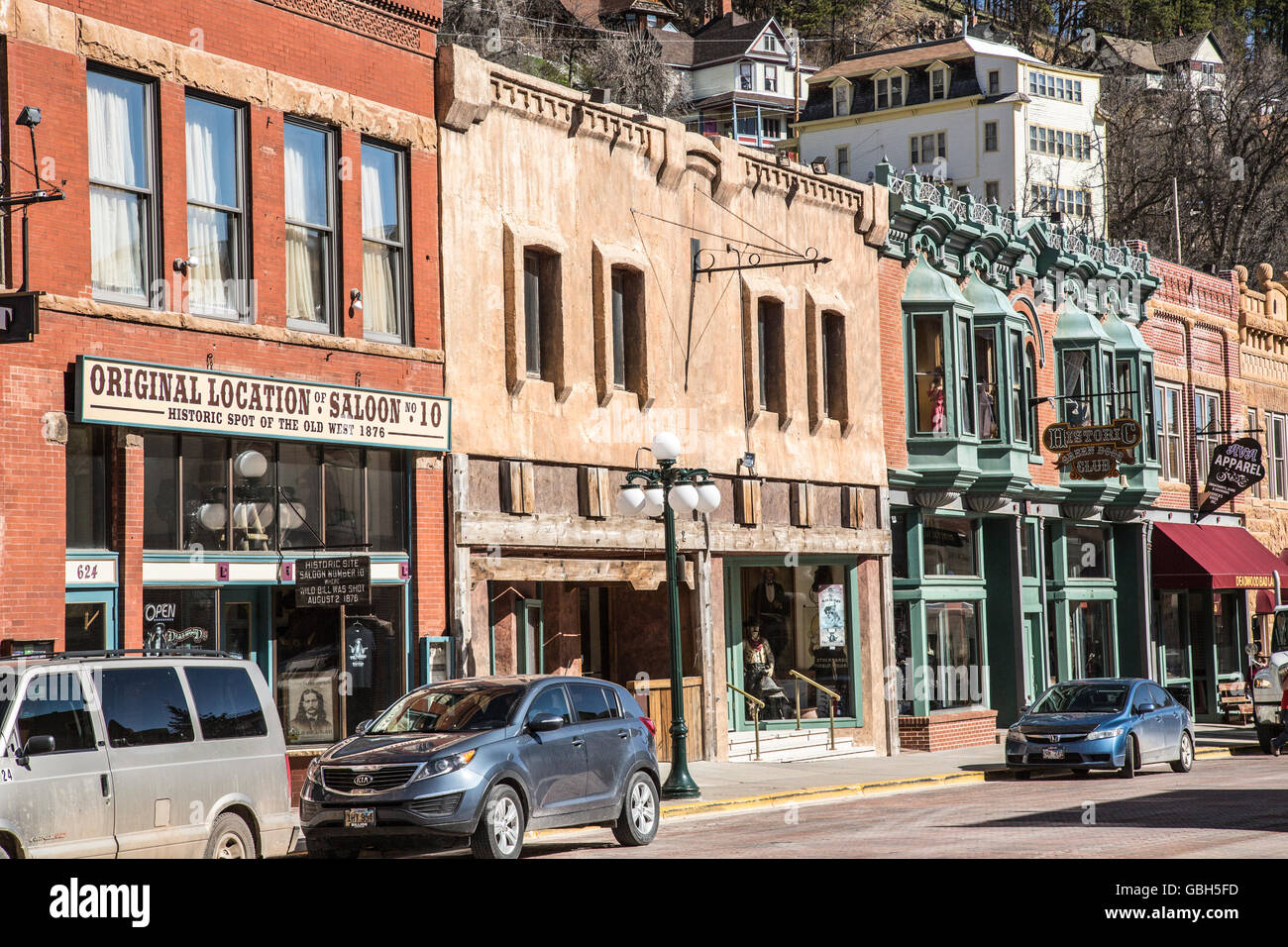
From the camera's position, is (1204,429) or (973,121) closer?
(1204,429)

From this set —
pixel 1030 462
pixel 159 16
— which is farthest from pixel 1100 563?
pixel 159 16

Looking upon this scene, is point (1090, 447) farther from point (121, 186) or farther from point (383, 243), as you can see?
point (121, 186)

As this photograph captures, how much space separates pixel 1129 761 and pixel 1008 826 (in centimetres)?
894

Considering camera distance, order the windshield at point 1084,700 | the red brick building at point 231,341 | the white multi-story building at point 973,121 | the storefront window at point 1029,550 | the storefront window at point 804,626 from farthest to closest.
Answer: the white multi-story building at point 973,121 → the storefront window at point 1029,550 → the storefront window at point 804,626 → the windshield at point 1084,700 → the red brick building at point 231,341

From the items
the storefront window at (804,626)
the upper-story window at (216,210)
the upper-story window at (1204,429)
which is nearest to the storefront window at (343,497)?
the upper-story window at (216,210)

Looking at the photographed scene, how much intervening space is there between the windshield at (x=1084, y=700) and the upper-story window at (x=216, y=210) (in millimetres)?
13822

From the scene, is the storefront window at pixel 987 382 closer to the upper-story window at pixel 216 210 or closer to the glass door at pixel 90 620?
the upper-story window at pixel 216 210

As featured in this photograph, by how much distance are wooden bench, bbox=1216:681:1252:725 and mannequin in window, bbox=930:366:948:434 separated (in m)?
11.8

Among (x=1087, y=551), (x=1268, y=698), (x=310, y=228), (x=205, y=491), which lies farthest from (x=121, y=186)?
(x=1087, y=551)

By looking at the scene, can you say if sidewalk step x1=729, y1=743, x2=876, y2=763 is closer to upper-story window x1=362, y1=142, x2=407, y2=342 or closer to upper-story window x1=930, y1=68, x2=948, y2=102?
upper-story window x1=362, y1=142, x2=407, y2=342

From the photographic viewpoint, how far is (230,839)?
12727 mm

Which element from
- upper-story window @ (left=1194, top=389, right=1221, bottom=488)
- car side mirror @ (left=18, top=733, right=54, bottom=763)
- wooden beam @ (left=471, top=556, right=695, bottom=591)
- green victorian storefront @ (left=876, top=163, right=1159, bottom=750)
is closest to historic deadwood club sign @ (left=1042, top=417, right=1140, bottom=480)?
green victorian storefront @ (left=876, top=163, right=1159, bottom=750)

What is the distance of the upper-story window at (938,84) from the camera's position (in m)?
85.2

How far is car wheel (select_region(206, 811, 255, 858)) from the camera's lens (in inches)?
491
